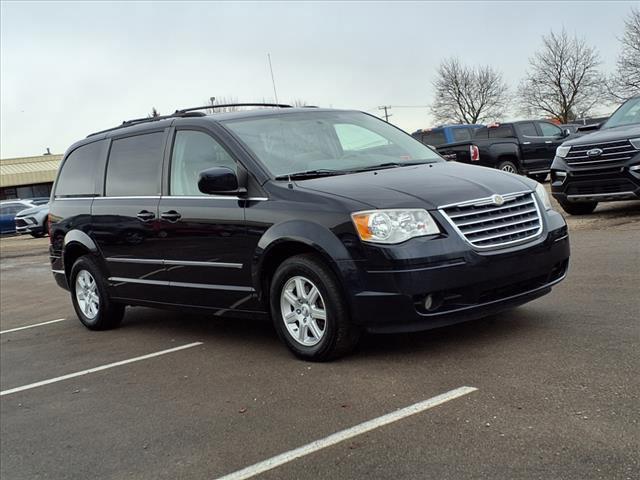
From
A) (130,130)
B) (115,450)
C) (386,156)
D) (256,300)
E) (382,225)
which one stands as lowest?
(115,450)

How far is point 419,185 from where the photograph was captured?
4.83 meters

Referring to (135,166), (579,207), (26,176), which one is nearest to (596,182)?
(579,207)

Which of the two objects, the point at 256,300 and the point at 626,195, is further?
the point at 626,195

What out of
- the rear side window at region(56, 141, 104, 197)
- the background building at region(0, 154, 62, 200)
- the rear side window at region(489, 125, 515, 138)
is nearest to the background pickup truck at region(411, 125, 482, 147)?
the rear side window at region(489, 125, 515, 138)

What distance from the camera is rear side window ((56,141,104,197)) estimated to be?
23.9ft

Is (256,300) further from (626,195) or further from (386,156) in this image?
(626,195)

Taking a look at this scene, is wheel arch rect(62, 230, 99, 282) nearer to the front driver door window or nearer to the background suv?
the front driver door window

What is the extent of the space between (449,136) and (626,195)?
1433cm

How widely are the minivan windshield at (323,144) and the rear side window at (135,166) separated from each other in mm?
900

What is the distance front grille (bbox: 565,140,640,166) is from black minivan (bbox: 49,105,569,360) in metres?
5.09

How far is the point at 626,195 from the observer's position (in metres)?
10.2

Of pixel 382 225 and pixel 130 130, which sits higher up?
pixel 130 130

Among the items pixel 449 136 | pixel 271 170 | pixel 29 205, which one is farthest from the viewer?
pixel 29 205

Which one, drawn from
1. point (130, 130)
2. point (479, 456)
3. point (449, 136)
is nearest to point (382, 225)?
point (479, 456)
